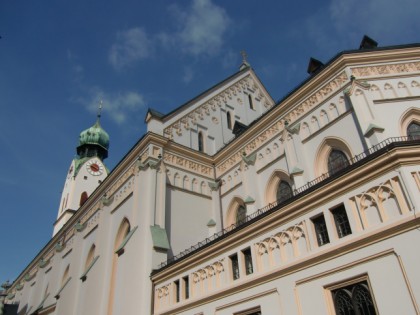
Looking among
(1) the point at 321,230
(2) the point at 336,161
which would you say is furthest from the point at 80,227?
(1) the point at 321,230

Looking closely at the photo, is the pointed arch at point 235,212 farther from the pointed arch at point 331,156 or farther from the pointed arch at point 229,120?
the pointed arch at point 229,120

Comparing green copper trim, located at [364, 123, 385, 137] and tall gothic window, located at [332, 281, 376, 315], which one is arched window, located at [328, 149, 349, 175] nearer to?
green copper trim, located at [364, 123, 385, 137]

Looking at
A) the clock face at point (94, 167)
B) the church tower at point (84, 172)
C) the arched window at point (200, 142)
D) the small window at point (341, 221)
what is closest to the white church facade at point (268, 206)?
the small window at point (341, 221)

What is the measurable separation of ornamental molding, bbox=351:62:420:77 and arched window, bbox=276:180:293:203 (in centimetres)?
584

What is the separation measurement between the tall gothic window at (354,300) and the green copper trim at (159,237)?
9.34 metres

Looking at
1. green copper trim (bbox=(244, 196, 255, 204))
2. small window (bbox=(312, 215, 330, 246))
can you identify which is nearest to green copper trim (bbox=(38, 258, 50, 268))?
green copper trim (bbox=(244, 196, 255, 204))

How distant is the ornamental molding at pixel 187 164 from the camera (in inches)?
819

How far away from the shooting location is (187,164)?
70.3ft

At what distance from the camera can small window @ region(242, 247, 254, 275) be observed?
11666 mm

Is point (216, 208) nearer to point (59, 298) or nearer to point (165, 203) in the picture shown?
point (165, 203)

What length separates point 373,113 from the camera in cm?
1362

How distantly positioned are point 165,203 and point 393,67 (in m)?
12.5

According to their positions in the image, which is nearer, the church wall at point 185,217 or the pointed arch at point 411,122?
the pointed arch at point 411,122

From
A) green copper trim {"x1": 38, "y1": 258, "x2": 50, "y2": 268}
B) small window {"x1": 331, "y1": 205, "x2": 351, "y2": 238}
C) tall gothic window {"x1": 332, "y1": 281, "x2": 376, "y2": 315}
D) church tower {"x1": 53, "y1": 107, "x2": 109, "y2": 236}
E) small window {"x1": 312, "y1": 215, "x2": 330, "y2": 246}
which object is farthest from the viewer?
church tower {"x1": 53, "y1": 107, "x2": 109, "y2": 236}
